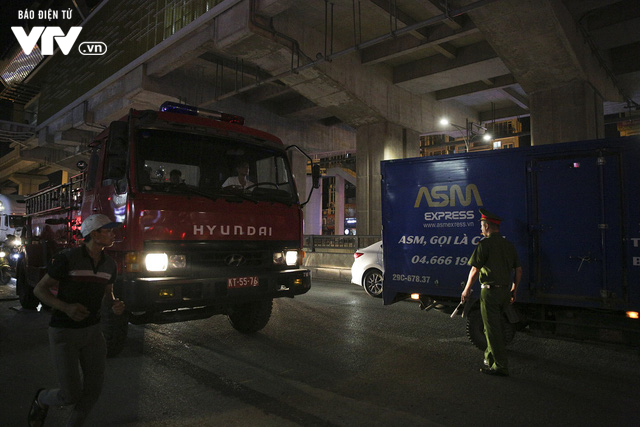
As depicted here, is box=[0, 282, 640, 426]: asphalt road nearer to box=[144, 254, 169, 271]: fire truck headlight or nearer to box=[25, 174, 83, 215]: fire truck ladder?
box=[144, 254, 169, 271]: fire truck headlight

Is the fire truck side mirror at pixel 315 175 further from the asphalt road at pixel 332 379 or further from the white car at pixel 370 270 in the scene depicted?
the white car at pixel 370 270

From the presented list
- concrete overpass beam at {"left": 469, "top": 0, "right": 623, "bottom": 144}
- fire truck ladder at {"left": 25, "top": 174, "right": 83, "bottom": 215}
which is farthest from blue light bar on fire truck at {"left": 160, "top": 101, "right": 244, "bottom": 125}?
concrete overpass beam at {"left": 469, "top": 0, "right": 623, "bottom": 144}

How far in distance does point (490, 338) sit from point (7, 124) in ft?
99.7

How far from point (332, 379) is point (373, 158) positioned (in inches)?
584

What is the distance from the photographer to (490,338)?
4.74 m

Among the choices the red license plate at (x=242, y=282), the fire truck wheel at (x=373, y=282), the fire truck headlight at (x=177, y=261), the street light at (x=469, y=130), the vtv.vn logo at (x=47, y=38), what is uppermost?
the vtv.vn logo at (x=47, y=38)

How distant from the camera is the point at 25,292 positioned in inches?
339

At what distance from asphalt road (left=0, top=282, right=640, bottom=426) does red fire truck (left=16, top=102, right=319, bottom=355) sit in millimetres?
718

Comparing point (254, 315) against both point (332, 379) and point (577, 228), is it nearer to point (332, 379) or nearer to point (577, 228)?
point (332, 379)

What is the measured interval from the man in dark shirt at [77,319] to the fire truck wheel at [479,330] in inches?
178

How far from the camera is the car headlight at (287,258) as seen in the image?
585cm

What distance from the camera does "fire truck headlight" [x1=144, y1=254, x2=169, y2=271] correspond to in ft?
15.5

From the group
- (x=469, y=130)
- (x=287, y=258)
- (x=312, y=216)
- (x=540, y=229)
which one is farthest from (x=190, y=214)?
(x=312, y=216)

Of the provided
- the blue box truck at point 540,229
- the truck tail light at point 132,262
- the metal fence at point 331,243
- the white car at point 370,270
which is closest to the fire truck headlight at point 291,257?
the blue box truck at point 540,229
